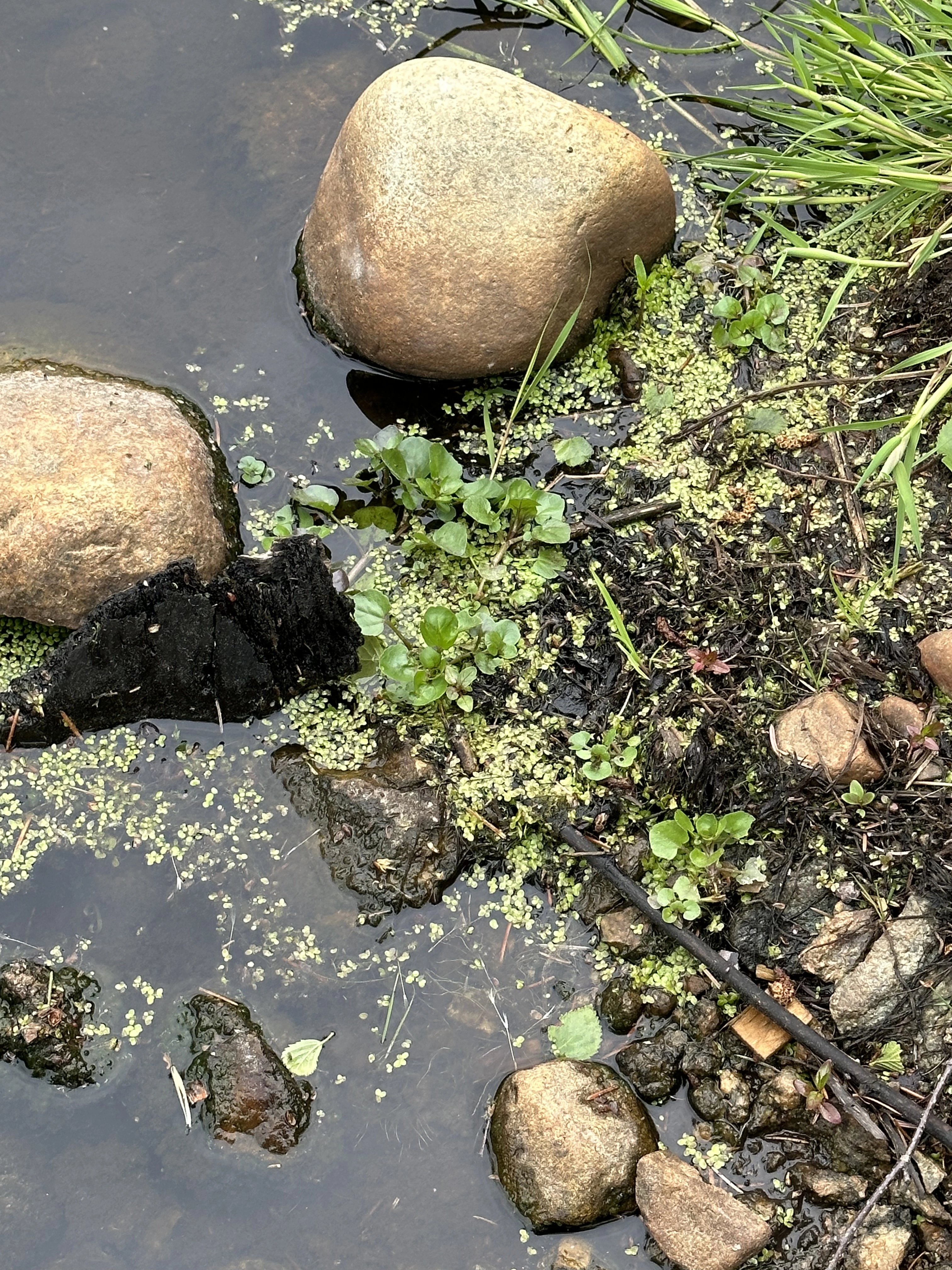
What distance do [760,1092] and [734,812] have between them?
0.75 metres

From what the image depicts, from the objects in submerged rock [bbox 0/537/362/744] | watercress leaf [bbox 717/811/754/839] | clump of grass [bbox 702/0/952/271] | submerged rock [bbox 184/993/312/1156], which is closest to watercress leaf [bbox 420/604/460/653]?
submerged rock [bbox 0/537/362/744]

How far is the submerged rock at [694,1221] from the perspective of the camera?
8.36ft

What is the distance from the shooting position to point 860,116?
2.72 m

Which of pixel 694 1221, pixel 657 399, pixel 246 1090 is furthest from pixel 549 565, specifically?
pixel 694 1221

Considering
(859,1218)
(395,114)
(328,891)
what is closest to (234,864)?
(328,891)

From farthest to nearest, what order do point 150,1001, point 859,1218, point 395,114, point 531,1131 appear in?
point 395,114
point 150,1001
point 531,1131
point 859,1218

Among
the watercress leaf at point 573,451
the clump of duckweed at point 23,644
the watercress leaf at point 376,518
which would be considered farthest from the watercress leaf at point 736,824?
the clump of duckweed at point 23,644

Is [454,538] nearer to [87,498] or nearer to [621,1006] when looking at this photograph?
[87,498]

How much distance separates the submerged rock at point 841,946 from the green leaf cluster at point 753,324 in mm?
1867

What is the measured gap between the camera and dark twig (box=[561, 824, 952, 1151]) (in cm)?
257

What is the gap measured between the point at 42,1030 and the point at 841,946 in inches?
A: 84.0

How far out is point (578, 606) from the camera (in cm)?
319

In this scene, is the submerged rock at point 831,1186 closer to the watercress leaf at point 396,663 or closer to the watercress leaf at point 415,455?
the watercress leaf at point 396,663

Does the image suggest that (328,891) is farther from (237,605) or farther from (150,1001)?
(237,605)
